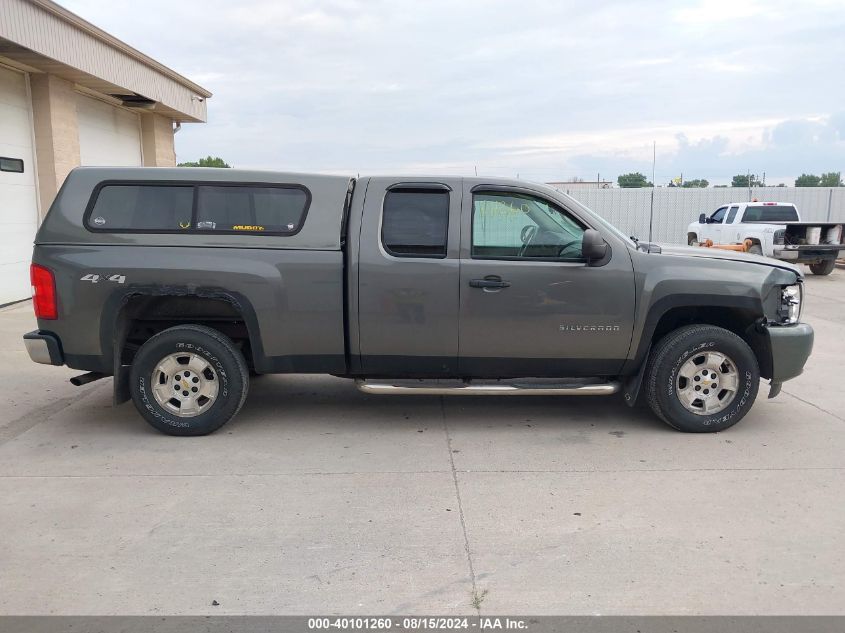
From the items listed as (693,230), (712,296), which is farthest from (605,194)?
(712,296)

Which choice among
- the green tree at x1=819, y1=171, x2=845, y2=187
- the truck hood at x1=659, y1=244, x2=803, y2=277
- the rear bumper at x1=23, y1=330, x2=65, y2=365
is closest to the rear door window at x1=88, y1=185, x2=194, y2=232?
the rear bumper at x1=23, y1=330, x2=65, y2=365

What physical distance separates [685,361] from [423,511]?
250 cm

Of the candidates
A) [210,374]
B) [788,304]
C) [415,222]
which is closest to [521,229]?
[415,222]

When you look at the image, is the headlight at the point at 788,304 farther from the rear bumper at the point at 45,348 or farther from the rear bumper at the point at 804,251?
the rear bumper at the point at 804,251

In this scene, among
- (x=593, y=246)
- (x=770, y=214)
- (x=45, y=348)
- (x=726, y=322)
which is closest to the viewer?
(x=593, y=246)

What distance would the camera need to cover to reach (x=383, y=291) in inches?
204

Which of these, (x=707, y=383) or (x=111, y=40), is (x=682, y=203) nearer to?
(x=111, y=40)

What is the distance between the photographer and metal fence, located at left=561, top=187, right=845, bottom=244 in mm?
25781

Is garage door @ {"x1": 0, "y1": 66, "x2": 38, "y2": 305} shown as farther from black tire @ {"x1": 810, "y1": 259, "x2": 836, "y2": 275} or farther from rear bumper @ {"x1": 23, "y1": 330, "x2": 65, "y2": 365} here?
black tire @ {"x1": 810, "y1": 259, "x2": 836, "y2": 275}

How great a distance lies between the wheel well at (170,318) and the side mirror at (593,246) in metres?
2.59

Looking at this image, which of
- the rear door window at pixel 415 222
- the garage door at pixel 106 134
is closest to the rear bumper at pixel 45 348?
the rear door window at pixel 415 222

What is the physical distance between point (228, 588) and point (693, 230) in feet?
65.6

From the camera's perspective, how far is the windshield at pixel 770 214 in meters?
18.1

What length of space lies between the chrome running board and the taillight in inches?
91.9
